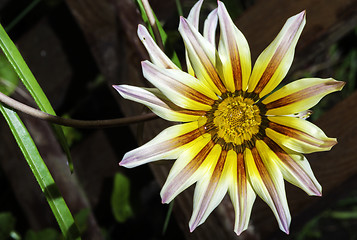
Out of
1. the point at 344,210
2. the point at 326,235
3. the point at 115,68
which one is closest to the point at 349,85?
the point at 344,210

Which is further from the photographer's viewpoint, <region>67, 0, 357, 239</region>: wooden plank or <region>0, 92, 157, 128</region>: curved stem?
<region>67, 0, 357, 239</region>: wooden plank

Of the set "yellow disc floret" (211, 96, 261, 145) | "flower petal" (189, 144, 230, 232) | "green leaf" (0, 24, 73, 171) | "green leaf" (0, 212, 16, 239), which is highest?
"green leaf" (0, 24, 73, 171)

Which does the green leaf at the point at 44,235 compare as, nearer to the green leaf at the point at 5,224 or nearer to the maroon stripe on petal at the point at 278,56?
the green leaf at the point at 5,224

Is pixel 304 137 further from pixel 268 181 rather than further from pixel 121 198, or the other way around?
pixel 121 198

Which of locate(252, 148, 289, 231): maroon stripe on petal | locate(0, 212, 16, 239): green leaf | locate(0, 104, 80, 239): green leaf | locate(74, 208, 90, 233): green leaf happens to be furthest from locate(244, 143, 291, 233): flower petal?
locate(0, 212, 16, 239): green leaf

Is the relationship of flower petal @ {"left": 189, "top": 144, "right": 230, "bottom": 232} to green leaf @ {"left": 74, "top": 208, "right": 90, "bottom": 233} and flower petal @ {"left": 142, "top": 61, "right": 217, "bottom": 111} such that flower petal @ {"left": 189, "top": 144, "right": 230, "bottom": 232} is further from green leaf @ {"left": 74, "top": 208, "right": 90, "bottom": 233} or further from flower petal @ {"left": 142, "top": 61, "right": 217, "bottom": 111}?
green leaf @ {"left": 74, "top": 208, "right": 90, "bottom": 233}

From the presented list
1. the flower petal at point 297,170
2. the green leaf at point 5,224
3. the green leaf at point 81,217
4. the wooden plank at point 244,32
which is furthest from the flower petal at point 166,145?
the green leaf at point 5,224

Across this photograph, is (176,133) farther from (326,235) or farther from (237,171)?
(326,235)
